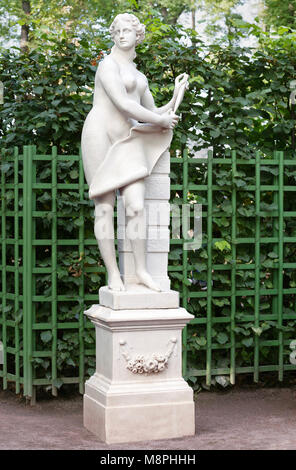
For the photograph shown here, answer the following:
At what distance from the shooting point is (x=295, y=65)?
21.2ft

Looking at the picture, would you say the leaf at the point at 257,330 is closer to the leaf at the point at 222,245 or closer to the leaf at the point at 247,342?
the leaf at the point at 247,342

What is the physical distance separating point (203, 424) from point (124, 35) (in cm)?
284

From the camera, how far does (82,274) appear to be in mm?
5730

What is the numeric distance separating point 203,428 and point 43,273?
1.87 meters

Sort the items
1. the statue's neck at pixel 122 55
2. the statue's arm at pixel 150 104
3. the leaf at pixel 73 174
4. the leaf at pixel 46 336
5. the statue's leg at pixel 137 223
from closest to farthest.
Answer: the statue's leg at pixel 137 223 → the statue's neck at pixel 122 55 → the statue's arm at pixel 150 104 → the leaf at pixel 46 336 → the leaf at pixel 73 174

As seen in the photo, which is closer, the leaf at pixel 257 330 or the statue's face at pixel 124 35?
the statue's face at pixel 124 35

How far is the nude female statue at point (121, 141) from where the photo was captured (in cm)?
462

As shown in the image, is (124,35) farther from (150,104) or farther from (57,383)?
(57,383)

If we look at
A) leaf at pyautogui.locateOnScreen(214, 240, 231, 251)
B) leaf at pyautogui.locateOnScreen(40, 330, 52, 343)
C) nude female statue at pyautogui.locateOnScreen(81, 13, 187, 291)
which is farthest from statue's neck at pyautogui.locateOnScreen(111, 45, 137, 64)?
leaf at pyautogui.locateOnScreen(40, 330, 52, 343)

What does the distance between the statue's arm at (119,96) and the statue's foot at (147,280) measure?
1027mm

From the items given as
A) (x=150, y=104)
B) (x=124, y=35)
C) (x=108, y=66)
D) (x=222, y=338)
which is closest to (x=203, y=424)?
(x=222, y=338)

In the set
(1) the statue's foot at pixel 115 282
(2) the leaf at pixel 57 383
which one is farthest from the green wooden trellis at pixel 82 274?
(1) the statue's foot at pixel 115 282

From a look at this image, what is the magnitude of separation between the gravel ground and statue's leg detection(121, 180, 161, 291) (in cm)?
108

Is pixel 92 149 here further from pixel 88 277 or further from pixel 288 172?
pixel 288 172
